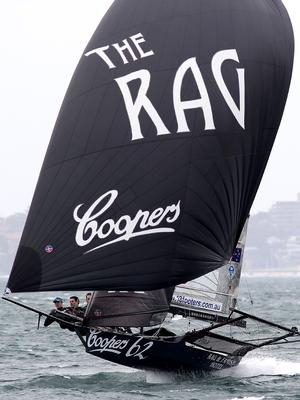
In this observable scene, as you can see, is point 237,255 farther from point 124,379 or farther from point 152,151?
point 152,151

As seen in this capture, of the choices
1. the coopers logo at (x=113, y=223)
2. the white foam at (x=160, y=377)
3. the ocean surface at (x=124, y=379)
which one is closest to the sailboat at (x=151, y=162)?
the coopers logo at (x=113, y=223)

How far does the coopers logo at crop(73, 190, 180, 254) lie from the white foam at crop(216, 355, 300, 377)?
2.95 metres

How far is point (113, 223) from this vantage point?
46.3 ft

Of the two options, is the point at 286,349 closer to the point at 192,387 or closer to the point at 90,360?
the point at 90,360

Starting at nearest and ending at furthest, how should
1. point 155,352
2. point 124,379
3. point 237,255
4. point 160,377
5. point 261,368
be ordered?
point 155,352 → point 160,377 → point 124,379 → point 237,255 → point 261,368

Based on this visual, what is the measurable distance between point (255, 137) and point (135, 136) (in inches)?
69.3

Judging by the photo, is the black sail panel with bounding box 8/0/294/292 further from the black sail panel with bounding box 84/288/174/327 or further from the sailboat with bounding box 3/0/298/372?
the black sail panel with bounding box 84/288/174/327

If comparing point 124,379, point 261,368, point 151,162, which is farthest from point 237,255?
point 151,162

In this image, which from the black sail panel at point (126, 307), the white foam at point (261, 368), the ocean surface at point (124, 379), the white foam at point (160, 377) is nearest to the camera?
the ocean surface at point (124, 379)

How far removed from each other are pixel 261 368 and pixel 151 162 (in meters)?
4.57

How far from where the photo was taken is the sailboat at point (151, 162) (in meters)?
14.1

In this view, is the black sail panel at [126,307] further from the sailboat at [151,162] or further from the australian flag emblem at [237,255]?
the australian flag emblem at [237,255]

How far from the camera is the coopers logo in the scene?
14.1 meters

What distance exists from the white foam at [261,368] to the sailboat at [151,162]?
4.87ft
